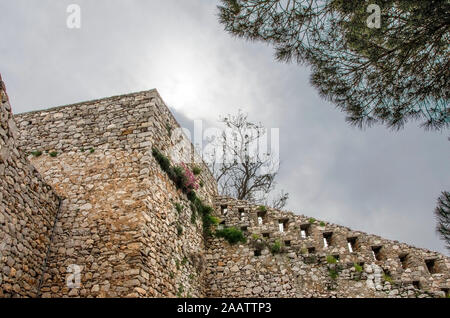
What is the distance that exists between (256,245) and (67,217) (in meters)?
4.78

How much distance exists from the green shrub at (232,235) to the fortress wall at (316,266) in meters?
0.15

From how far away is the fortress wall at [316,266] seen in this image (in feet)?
25.6

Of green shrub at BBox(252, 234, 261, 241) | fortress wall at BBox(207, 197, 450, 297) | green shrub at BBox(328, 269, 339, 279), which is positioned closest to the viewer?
fortress wall at BBox(207, 197, 450, 297)

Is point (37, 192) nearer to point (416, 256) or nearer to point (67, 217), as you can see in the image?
point (67, 217)

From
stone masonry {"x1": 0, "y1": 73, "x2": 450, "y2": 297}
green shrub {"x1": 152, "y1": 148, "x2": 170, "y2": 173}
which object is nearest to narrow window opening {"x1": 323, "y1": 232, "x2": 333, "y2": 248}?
stone masonry {"x1": 0, "y1": 73, "x2": 450, "y2": 297}

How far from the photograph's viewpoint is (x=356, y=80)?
6.12m

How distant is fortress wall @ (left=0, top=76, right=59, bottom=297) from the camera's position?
17.2 ft

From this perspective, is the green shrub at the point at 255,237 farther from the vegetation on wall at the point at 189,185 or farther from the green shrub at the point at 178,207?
the green shrub at the point at 178,207

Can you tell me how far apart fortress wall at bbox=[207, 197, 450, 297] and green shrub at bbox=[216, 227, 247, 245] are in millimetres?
148

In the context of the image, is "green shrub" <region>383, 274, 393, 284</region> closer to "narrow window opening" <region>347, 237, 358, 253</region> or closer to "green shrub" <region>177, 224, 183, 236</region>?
"narrow window opening" <region>347, 237, 358, 253</region>

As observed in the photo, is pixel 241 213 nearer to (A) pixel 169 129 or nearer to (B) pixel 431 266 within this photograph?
(A) pixel 169 129

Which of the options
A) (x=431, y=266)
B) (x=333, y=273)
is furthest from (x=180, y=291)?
(x=431, y=266)

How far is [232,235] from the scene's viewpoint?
9117 millimetres
